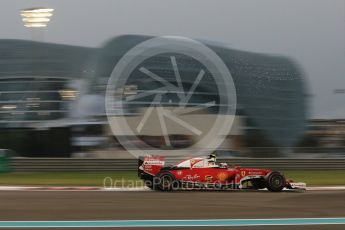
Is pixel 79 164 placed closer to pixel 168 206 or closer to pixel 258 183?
pixel 258 183

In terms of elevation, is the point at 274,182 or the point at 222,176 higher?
the point at 222,176

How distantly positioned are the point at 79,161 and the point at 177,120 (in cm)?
2830

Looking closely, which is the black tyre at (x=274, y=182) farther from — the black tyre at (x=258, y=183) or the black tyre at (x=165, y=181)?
the black tyre at (x=165, y=181)

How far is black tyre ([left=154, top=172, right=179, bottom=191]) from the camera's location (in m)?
13.1

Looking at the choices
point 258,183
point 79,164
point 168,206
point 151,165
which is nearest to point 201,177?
point 151,165

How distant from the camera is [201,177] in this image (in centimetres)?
1323

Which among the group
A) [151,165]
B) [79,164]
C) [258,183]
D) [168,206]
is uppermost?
[151,165]

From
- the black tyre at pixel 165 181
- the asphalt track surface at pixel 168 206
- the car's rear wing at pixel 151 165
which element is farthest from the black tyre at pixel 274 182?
the car's rear wing at pixel 151 165

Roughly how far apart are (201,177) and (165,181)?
2.73 ft

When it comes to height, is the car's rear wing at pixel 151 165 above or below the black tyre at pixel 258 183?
above

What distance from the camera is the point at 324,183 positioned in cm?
1691

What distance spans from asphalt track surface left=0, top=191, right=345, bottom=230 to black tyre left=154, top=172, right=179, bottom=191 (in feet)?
1.68

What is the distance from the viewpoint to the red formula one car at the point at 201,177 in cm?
1317

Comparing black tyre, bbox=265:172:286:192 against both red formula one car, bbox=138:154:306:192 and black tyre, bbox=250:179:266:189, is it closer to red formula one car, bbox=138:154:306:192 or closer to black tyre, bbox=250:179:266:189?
red formula one car, bbox=138:154:306:192
